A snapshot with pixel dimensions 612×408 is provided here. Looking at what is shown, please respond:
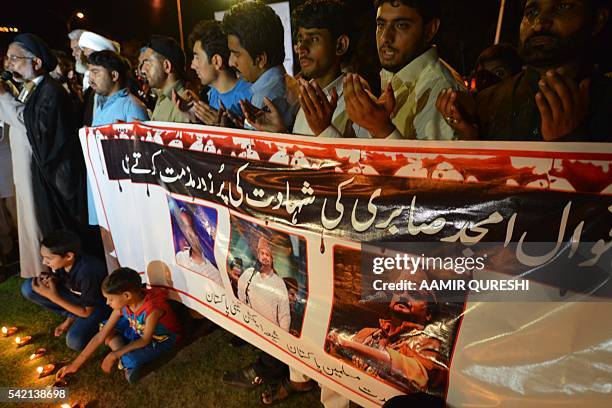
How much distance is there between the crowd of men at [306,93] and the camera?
4.61ft

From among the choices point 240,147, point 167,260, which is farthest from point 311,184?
point 167,260

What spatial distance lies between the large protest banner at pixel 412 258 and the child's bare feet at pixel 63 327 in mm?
1528

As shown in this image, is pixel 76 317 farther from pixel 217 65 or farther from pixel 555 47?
pixel 555 47

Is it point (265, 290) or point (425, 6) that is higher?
point (425, 6)

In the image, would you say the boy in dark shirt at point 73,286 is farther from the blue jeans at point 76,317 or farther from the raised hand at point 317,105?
the raised hand at point 317,105

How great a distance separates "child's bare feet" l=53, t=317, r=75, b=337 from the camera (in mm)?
3023

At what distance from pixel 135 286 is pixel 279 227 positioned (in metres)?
1.31

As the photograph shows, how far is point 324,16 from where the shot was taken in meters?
2.11

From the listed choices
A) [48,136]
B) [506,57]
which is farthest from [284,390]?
[48,136]

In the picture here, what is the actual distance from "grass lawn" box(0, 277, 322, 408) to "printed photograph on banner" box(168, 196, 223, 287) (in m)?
0.71

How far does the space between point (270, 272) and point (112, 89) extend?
2396 millimetres

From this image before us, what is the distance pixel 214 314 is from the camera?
245 cm

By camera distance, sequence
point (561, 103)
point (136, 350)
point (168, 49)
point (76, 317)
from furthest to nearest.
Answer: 1. point (76, 317)
2. point (168, 49)
3. point (136, 350)
4. point (561, 103)

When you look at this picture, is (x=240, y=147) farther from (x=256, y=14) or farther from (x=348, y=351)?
(x=348, y=351)
